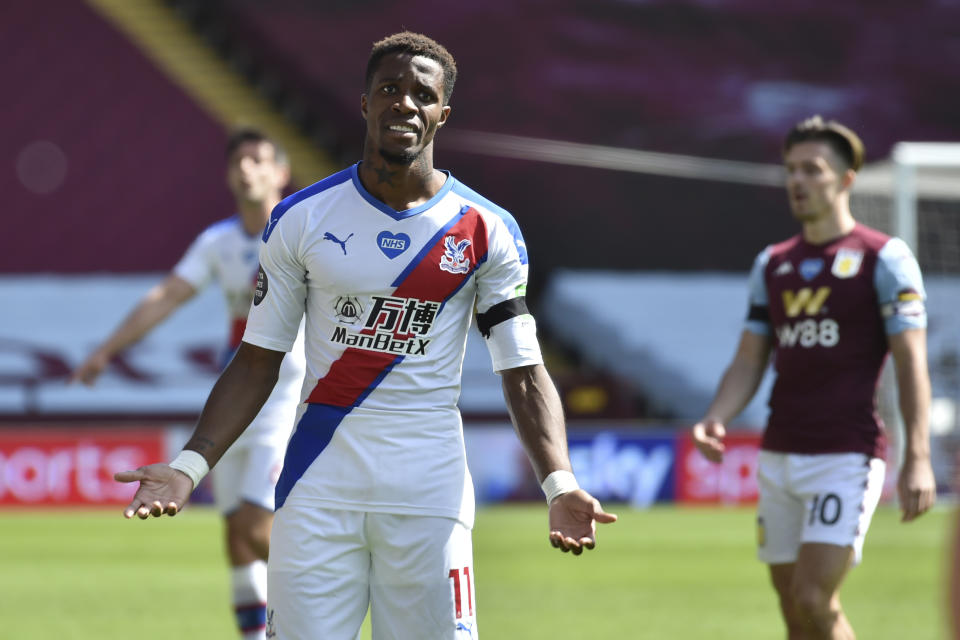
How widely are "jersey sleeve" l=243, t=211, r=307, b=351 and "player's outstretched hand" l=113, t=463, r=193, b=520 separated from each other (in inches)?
18.4

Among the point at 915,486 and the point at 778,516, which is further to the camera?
the point at 778,516

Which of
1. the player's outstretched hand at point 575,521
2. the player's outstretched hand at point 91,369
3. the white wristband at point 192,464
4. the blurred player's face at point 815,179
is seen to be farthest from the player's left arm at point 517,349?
the player's outstretched hand at point 91,369

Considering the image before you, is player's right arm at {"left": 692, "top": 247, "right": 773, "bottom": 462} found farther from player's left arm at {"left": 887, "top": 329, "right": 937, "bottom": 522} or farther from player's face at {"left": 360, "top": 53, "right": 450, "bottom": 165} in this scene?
player's face at {"left": 360, "top": 53, "right": 450, "bottom": 165}

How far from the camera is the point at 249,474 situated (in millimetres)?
6508

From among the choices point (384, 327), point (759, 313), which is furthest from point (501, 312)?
point (759, 313)

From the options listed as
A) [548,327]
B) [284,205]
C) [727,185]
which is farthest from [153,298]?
[727,185]

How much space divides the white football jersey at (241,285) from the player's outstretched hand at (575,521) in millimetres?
3006

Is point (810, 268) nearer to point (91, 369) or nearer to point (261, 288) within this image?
point (261, 288)

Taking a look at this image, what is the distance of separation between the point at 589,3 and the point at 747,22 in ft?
10.4

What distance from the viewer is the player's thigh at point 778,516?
5.57 metres

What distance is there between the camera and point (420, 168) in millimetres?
4023

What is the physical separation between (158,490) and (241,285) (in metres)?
3.12

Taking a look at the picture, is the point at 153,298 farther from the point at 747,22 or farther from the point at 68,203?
the point at 747,22

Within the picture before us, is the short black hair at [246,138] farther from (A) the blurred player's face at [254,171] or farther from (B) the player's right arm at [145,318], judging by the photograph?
(B) the player's right arm at [145,318]
